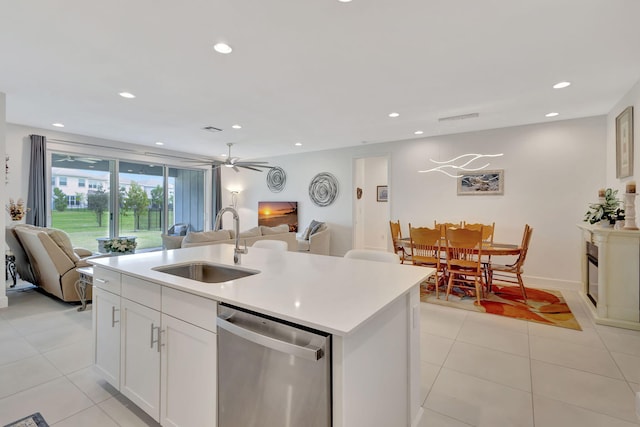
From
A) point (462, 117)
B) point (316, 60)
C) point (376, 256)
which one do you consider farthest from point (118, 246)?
point (462, 117)

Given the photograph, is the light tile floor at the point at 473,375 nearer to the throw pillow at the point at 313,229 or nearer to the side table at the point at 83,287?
the side table at the point at 83,287

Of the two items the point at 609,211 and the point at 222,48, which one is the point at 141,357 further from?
the point at 609,211

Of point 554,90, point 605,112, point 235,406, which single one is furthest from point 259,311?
point 605,112

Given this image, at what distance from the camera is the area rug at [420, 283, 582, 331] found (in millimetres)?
3277

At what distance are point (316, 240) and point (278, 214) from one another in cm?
192

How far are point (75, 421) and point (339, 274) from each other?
69.4 inches

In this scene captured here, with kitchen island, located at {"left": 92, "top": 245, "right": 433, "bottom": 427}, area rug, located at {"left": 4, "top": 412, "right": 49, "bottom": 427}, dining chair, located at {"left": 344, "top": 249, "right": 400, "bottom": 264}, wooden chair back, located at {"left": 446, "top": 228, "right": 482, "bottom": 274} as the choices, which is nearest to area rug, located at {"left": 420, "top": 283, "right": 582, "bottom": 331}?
wooden chair back, located at {"left": 446, "top": 228, "right": 482, "bottom": 274}

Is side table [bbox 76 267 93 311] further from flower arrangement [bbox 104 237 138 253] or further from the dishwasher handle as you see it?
the dishwasher handle

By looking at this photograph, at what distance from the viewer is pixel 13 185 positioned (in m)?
4.88

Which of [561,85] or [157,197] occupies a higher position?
[561,85]

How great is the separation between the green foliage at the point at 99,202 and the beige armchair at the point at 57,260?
2355 mm

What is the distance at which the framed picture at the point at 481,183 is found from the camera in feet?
16.2

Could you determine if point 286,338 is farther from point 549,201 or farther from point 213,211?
point 213,211

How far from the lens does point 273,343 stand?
3.68ft
